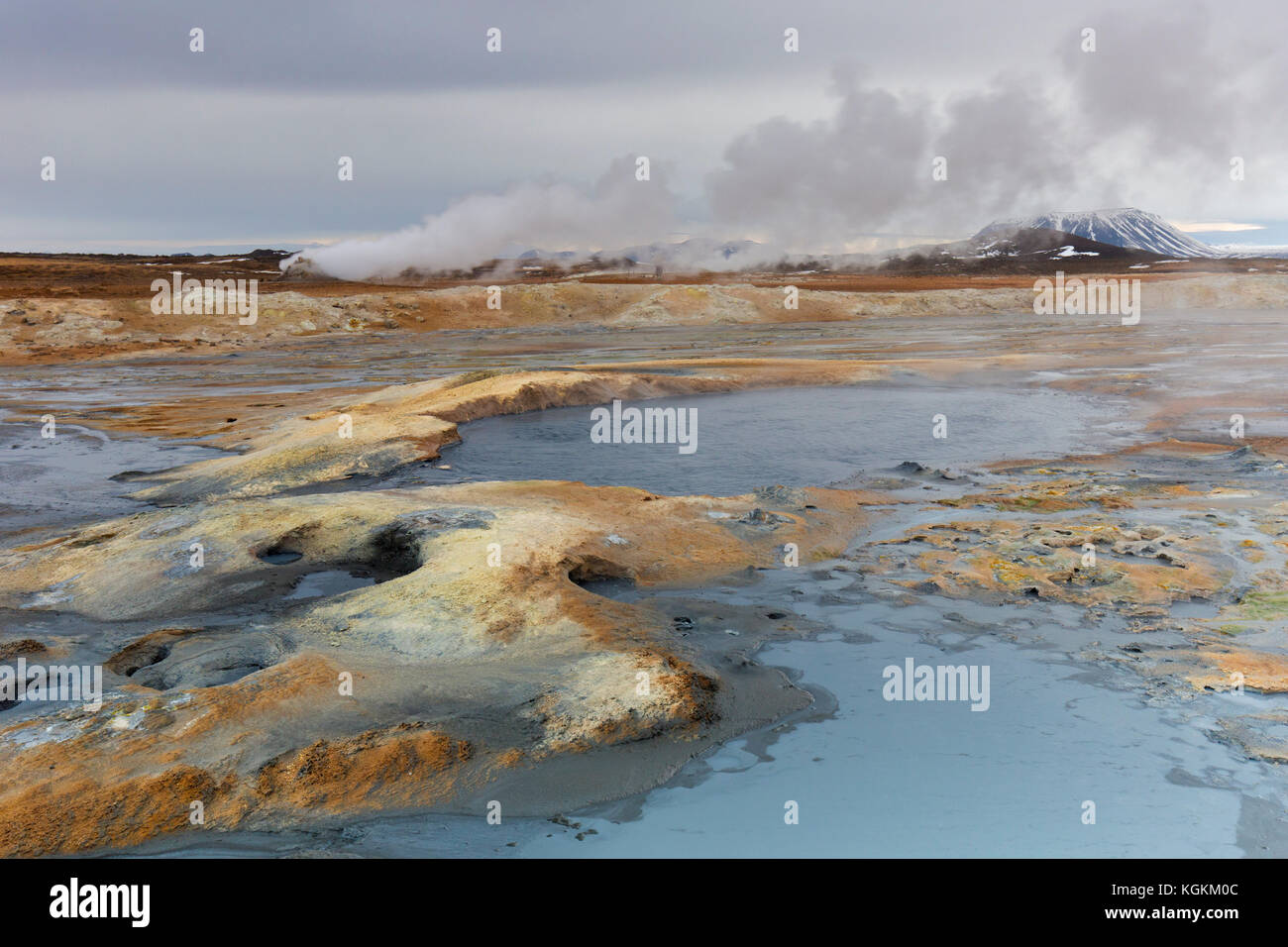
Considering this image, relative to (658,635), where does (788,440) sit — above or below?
above

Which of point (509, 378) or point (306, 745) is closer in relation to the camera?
point (306, 745)

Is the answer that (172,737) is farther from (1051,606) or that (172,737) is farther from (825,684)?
(1051,606)

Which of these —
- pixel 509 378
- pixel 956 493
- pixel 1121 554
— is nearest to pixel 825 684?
pixel 1121 554

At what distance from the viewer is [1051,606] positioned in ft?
25.5

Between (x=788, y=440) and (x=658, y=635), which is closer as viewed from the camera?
(x=658, y=635)

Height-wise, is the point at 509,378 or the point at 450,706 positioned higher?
the point at 509,378

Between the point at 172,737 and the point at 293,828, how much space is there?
1.10 m

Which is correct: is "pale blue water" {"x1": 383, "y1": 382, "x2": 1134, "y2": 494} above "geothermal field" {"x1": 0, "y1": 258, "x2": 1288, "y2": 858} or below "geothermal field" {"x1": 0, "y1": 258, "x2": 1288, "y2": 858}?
above

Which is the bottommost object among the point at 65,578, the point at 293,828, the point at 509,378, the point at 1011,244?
the point at 293,828

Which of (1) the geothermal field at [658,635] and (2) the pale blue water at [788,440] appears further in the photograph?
(2) the pale blue water at [788,440]

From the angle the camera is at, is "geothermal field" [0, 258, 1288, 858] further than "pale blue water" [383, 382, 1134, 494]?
No

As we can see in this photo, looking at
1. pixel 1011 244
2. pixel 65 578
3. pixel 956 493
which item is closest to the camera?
pixel 65 578

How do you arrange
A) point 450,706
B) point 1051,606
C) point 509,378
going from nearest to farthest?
point 450,706 → point 1051,606 → point 509,378

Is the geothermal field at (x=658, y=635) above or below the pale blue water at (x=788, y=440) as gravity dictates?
below
